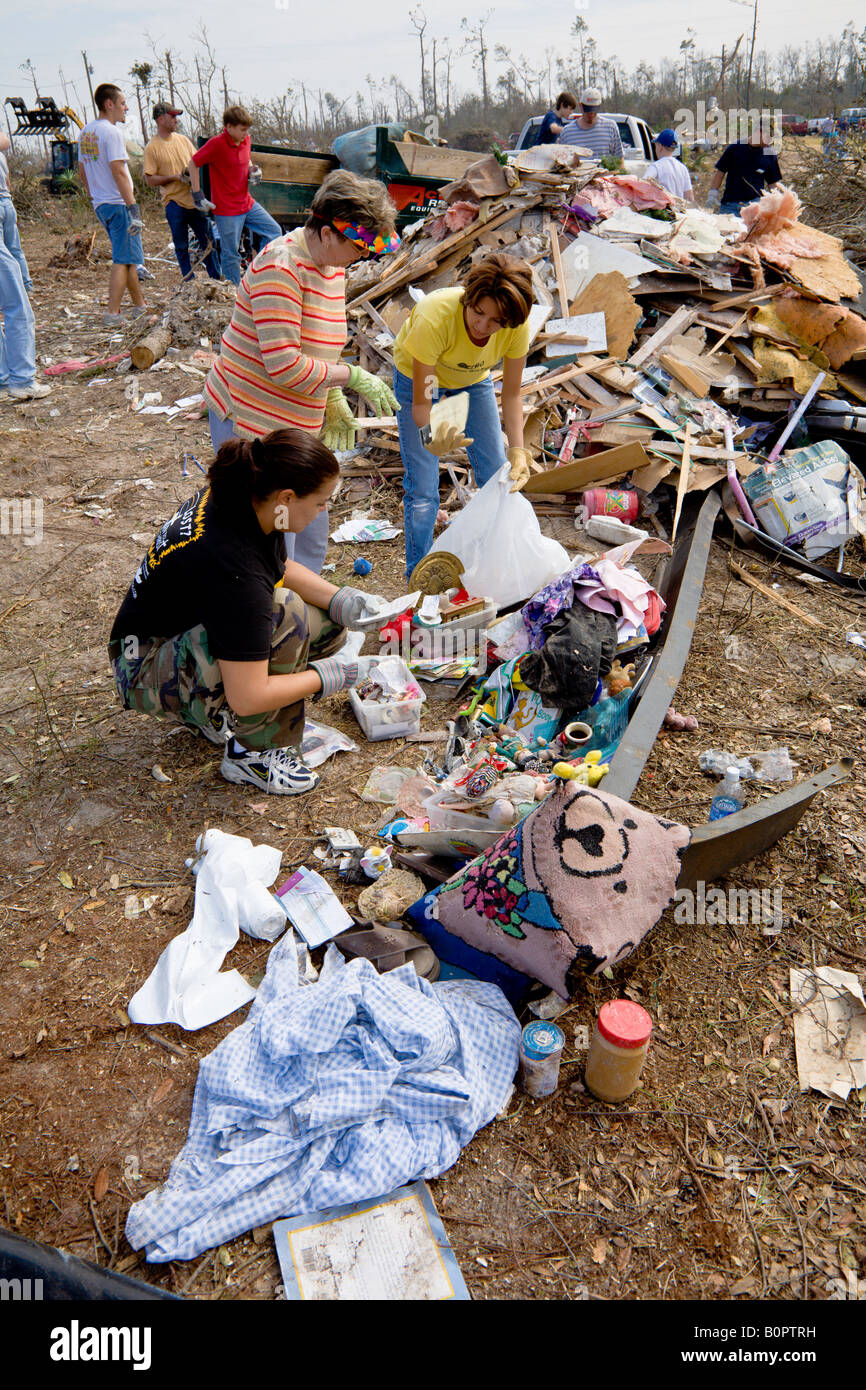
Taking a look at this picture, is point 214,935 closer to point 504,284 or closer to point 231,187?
point 504,284

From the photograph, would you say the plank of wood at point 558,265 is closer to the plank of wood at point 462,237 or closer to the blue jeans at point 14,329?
the plank of wood at point 462,237

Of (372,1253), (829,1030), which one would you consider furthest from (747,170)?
(372,1253)

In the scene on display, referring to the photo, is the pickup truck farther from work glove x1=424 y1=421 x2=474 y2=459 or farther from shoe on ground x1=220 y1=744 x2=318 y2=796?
shoe on ground x1=220 y1=744 x2=318 y2=796

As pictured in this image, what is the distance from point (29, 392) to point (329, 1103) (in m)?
7.04

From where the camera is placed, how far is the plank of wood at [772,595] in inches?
166

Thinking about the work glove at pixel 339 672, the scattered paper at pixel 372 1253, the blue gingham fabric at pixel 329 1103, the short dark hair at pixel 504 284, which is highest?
the short dark hair at pixel 504 284

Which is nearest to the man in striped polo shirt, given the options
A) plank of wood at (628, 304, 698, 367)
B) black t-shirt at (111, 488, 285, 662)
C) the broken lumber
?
plank of wood at (628, 304, 698, 367)

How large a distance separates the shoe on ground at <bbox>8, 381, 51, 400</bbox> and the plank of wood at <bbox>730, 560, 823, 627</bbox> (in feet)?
19.6

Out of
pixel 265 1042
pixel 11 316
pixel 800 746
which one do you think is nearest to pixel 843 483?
pixel 800 746

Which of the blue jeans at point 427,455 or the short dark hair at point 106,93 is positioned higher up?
the short dark hair at point 106,93

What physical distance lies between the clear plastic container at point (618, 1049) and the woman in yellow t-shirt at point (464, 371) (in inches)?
101

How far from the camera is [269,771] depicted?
3.12 m

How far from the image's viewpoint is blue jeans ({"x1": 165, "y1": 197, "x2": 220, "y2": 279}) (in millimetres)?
8484

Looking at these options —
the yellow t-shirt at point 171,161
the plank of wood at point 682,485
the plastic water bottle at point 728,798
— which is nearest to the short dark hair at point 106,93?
the yellow t-shirt at point 171,161
